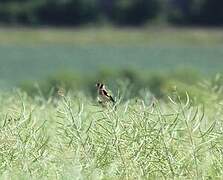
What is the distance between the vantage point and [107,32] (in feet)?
182

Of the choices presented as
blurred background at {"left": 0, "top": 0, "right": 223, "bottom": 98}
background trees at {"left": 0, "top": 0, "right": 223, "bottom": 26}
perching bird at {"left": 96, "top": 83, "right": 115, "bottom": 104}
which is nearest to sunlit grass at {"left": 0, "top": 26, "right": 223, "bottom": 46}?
blurred background at {"left": 0, "top": 0, "right": 223, "bottom": 98}

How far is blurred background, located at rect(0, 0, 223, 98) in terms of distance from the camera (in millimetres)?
37562

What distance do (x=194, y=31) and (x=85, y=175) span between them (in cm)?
4922

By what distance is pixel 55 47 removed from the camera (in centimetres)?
4644

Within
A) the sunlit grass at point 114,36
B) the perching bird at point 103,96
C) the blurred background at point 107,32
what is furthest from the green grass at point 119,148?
the sunlit grass at point 114,36

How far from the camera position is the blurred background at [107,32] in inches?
1479

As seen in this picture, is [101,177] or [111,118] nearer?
[101,177]

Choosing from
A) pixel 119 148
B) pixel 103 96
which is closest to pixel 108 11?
pixel 103 96

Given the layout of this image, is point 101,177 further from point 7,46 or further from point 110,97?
point 7,46

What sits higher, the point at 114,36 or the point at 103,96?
the point at 114,36

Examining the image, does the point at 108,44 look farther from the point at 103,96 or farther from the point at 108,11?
the point at 103,96

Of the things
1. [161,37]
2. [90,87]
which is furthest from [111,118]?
[161,37]

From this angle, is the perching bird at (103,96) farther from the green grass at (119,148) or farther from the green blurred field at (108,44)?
the green blurred field at (108,44)

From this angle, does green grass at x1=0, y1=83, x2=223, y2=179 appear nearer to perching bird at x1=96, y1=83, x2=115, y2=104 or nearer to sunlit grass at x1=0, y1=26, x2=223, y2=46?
perching bird at x1=96, y1=83, x2=115, y2=104
